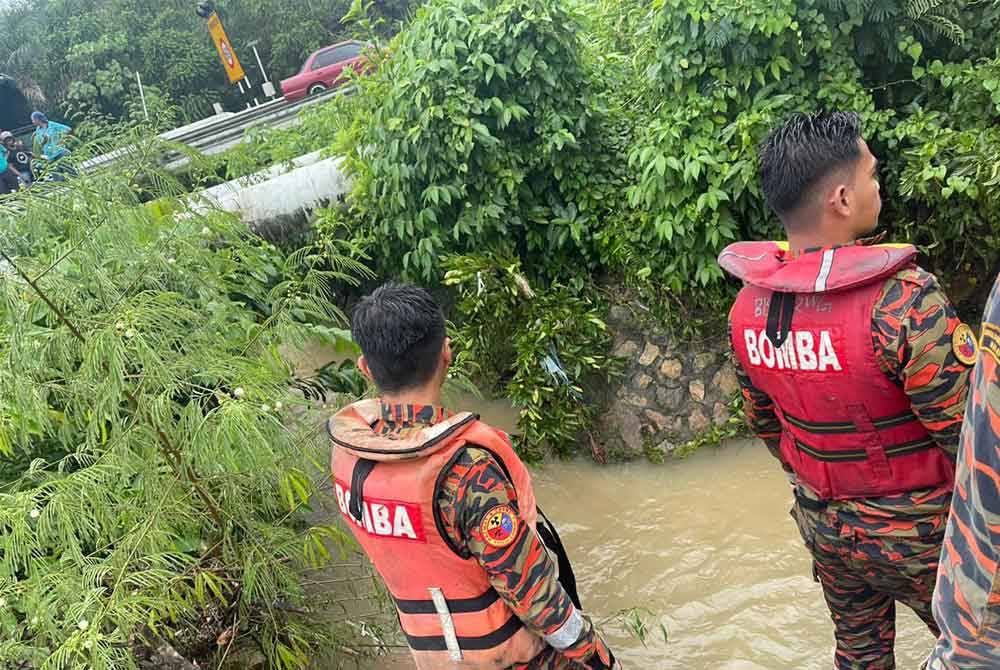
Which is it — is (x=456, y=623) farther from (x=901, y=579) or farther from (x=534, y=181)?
(x=534, y=181)

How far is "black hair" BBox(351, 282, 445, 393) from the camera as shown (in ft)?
5.60

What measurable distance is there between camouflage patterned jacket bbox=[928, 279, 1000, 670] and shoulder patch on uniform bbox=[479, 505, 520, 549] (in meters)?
0.89

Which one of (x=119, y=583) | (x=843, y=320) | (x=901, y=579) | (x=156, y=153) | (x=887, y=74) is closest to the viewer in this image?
(x=843, y=320)

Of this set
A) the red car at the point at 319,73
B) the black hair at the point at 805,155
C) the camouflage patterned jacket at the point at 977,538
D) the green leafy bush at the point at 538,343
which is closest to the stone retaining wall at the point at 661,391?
the green leafy bush at the point at 538,343

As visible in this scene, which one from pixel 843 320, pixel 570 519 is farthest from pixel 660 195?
pixel 843 320

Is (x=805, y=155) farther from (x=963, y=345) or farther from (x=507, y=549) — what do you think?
(x=507, y=549)

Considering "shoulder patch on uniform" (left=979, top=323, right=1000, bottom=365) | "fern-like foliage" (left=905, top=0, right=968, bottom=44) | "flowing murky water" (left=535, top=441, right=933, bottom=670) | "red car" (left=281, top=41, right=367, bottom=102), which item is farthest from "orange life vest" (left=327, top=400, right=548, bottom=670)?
"red car" (left=281, top=41, right=367, bottom=102)

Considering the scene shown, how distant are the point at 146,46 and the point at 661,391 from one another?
20481mm

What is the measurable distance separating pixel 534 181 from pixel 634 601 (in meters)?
2.71

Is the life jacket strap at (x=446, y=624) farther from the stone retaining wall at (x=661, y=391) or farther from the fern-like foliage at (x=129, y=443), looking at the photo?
the stone retaining wall at (x=661, y=391)

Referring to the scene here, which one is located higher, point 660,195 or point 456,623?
point 660,195

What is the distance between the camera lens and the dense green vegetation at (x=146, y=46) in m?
19.2

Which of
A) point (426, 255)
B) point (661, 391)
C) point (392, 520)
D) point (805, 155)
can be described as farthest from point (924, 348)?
point (426, 255)

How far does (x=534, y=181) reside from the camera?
4828mm
